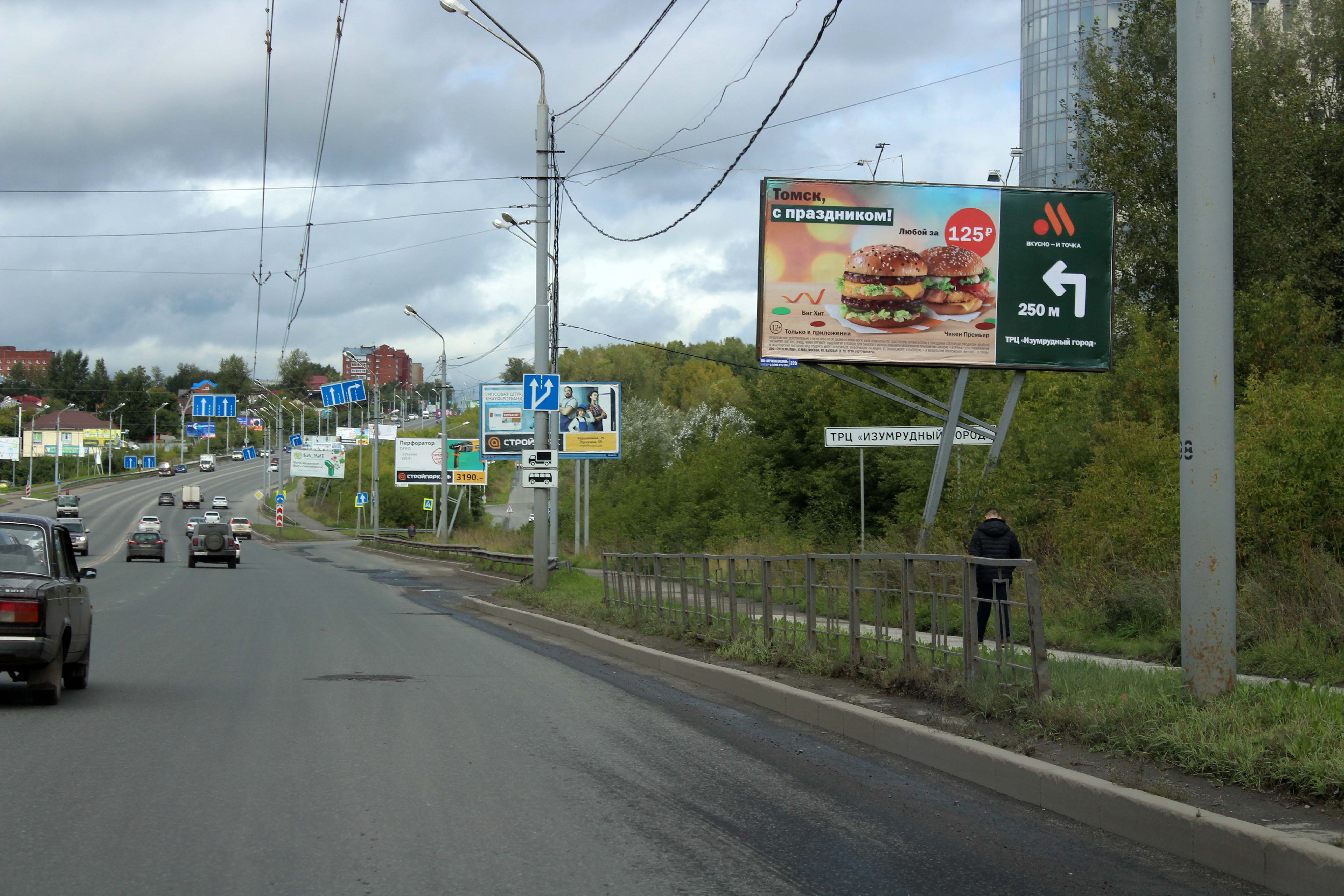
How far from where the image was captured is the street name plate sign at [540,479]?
2294cm

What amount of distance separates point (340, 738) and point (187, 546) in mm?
64269

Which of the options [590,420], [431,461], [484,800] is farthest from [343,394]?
[484,800]

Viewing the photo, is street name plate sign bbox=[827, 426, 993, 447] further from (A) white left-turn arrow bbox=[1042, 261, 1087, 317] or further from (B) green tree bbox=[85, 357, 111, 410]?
(B) green tree bbox=[85, 357, 111, 410]

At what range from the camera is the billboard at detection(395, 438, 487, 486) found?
72.2m

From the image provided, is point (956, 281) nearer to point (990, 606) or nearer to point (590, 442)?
point (990, 606)

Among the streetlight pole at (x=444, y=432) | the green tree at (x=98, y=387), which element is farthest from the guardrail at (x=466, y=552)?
the green tree at (x=98, y=387)

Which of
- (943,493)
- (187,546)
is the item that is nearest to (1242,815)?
(943,493)

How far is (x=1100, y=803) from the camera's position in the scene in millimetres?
6086

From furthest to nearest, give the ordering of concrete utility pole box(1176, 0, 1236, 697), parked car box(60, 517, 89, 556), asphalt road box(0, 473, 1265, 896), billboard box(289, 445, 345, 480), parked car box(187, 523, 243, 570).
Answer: billboard box(289, 445, 345, 480), parked car box(60, 517, 89, 556), parked car box(187, 523, 243, 570), concrete utility pole box(1176, 0, 1236, 697), asphalt road box(0, 473, 1265, 896)

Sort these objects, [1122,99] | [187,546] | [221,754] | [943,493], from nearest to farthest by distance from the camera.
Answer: [221,754], [943,493], [1122,99], [187,546]

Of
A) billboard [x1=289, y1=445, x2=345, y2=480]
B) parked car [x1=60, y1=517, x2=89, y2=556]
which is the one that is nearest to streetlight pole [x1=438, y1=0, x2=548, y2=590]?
parked car [x1=60, y1=517, x2=89, y2=556]

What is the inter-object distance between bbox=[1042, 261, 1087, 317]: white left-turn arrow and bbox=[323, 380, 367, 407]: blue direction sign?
64.1m

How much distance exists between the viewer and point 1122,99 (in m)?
31.3

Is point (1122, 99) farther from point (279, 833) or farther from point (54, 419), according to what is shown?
point (54, 419)
